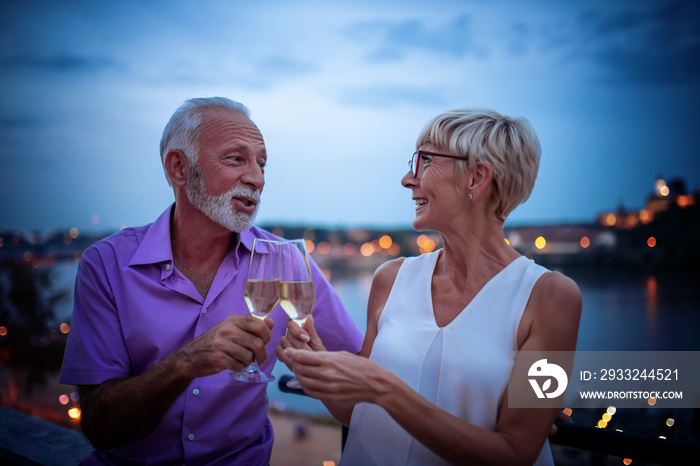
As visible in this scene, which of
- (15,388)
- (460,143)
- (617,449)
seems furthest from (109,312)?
(15,388)

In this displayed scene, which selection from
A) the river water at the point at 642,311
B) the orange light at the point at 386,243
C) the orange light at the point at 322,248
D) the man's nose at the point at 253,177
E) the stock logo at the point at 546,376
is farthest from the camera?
the river water at the point at 642,311

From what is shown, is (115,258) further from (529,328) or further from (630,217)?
(630,217)

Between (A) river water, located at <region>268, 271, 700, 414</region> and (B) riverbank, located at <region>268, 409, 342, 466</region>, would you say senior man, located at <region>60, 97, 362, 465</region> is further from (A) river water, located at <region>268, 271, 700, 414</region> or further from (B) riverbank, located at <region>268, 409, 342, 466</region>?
(B) riverbank, located at <region>268, 409, 342, 466</region>

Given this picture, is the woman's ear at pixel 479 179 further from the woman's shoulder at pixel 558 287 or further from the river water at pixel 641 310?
the river water at pixel 641 310

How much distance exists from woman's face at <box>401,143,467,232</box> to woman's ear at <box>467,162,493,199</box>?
36 millimetres

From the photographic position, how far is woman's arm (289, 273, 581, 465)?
3.79 ft

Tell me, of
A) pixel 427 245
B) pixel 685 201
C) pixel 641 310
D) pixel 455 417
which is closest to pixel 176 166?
pixel 427 245

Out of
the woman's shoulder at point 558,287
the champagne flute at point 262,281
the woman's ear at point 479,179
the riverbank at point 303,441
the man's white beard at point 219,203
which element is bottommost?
the riverbank at point 303,441

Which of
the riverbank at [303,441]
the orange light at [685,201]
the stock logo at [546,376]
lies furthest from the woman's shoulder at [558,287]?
the riverbank at [303,441]

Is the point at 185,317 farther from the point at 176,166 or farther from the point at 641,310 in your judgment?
the point at 641,310

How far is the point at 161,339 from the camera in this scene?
175 centimetres

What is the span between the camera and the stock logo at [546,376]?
4.53 ft

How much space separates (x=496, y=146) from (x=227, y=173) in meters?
1.09

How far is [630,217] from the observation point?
7.12m
